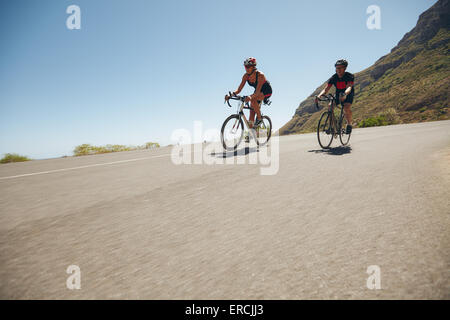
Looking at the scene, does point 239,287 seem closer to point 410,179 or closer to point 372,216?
point 372,216

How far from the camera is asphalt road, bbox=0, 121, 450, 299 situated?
804mm

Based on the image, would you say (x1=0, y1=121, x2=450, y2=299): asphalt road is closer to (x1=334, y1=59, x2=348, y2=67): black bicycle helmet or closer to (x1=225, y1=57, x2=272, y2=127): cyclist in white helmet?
(x1=334, y1=59, x2=348, y2=67): black bicycle helmet

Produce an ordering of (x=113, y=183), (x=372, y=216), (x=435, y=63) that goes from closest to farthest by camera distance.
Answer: (x=372, y=216) → (x=113, y=183) → (x=435, y=63)

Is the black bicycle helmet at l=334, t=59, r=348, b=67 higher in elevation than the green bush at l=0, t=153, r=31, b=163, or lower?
higher

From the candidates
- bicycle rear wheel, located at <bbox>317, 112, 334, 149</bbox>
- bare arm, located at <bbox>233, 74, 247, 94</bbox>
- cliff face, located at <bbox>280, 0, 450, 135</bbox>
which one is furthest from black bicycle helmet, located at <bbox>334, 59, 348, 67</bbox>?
cliff face, located at <bbox>280, 0, 450, 135</bbox>

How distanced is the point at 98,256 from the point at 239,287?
706mm

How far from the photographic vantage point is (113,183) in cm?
273

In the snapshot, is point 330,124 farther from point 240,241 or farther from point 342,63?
point 240,241

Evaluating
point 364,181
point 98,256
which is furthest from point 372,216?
point 98,256

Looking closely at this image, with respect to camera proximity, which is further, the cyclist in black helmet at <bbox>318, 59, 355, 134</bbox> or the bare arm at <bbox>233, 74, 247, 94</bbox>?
the bare arm at <bbox>233, 74, 247, 94</bbox>

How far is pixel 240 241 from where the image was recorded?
1131 mm

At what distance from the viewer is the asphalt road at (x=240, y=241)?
80 cm

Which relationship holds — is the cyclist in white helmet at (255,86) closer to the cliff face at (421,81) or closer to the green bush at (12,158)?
the green bush at (12,158)

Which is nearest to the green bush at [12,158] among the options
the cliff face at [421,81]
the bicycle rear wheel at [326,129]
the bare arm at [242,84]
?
the bare arm at [242,84]
